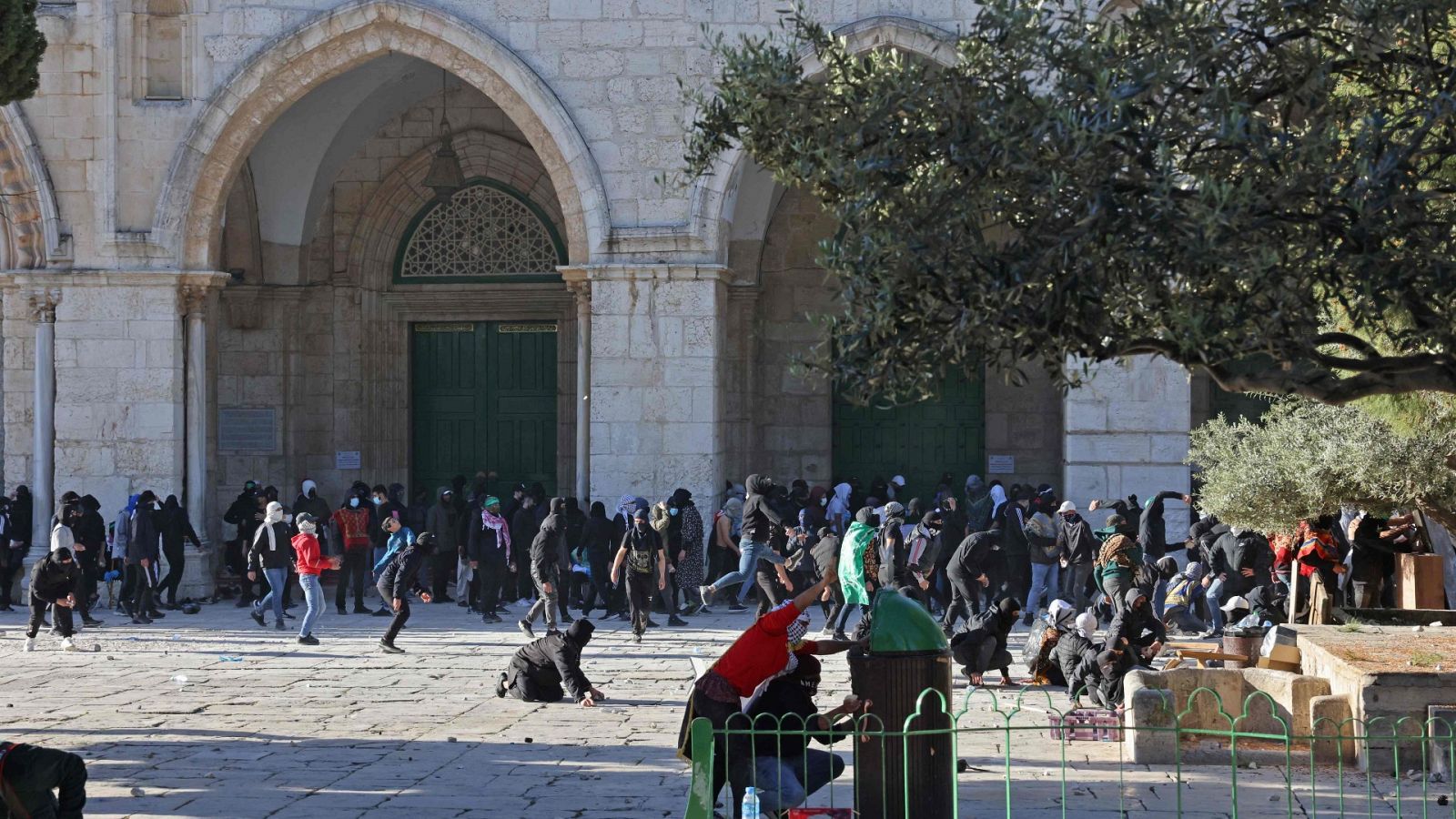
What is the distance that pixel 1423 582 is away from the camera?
12469 mm

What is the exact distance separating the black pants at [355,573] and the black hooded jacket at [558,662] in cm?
562

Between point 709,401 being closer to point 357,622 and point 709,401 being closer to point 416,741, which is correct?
point 357,622

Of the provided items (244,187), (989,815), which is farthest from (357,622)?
(989,815)

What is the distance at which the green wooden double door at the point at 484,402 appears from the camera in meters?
20.4

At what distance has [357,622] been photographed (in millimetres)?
15391

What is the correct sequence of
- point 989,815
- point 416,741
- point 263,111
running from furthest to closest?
point 263,111
point 416,741
point 989,815

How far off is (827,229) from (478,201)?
13.8 ft

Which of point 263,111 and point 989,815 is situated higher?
point 263,111

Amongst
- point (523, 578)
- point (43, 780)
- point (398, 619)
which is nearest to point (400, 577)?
point (398, 619)

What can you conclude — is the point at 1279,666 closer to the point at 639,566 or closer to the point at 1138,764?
the point at 1138,764

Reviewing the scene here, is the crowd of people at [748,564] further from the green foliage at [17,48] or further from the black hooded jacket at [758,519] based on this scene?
the green foliage at [17,48]

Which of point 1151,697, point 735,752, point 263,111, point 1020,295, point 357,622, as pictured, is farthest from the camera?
point 263,111

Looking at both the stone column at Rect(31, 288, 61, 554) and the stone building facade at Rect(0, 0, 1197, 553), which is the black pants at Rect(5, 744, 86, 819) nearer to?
the stone building facade at Rect(0, 0, 1197, 553)

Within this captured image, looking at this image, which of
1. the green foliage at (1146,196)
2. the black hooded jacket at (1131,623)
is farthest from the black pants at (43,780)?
the black hooded jacket at (1131,623)
